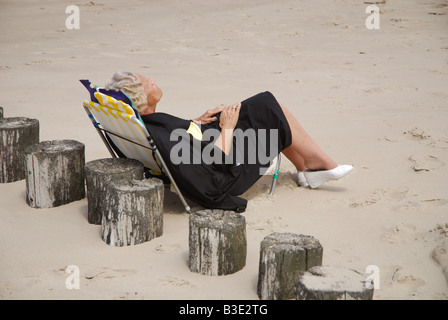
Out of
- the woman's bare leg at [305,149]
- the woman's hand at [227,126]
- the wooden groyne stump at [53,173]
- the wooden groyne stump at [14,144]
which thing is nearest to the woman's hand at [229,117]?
the woman's hand at [227,126]

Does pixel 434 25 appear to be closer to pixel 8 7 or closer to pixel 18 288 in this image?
pixel 8 7

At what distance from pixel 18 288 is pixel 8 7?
33.2 ft

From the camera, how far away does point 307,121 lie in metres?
6.58

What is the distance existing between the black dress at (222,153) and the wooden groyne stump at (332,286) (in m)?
1.48

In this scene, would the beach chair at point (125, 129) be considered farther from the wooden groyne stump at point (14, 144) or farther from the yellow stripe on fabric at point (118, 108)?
the wooden groyne stump at point (14, 144)

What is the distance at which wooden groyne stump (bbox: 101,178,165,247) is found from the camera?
12.7ft

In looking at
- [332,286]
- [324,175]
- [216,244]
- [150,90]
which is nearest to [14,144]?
[150,90]

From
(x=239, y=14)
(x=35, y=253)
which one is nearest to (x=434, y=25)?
(x=239, y=14)

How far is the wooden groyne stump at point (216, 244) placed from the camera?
138 inches

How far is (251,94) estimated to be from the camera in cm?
763

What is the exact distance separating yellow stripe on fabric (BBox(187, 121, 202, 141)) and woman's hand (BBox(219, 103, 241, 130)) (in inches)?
7.6

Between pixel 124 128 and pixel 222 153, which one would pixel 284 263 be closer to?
pixel 222 153

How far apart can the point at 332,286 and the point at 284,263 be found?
15.1 inches

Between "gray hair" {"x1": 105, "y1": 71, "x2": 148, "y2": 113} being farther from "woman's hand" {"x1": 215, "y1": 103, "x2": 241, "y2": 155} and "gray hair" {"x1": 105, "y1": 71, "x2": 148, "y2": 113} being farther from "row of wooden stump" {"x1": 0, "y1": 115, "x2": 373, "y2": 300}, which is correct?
"woman's hand" {"x1": 215, "y1": 103, "x2": 241, "y2": 155}
